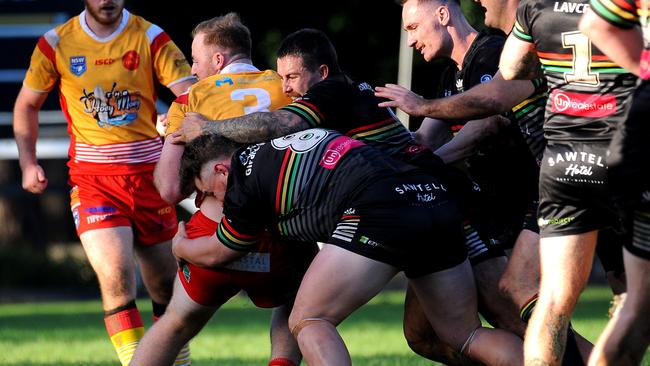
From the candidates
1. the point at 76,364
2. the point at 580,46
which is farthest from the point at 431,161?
the point at 76,364

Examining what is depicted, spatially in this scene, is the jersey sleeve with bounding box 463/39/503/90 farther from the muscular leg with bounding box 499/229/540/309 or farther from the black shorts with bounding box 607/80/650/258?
the black shorts with bounding box 607/80/650/258

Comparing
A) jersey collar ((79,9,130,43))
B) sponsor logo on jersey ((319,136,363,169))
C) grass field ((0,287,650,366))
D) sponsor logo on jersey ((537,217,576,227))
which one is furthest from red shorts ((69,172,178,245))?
sponsor logo on jersey ((537,217,576,227))

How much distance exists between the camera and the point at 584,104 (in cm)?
515

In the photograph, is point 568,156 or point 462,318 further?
point 462,318

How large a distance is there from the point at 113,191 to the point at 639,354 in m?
4.16

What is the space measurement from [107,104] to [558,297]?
389cm

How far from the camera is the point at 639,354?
Result: 191 inches

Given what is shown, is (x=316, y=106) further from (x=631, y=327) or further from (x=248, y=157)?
(x=631, y=327)

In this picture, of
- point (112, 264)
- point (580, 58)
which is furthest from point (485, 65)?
point (112, 264)

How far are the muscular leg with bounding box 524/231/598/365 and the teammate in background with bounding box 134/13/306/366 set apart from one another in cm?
152

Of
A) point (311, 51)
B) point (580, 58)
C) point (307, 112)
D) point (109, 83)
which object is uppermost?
point (580, 58)

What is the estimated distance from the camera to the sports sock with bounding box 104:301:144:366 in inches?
290

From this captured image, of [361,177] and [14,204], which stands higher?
[361,177]

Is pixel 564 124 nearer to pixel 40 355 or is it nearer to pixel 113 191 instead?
pixel 113 191
